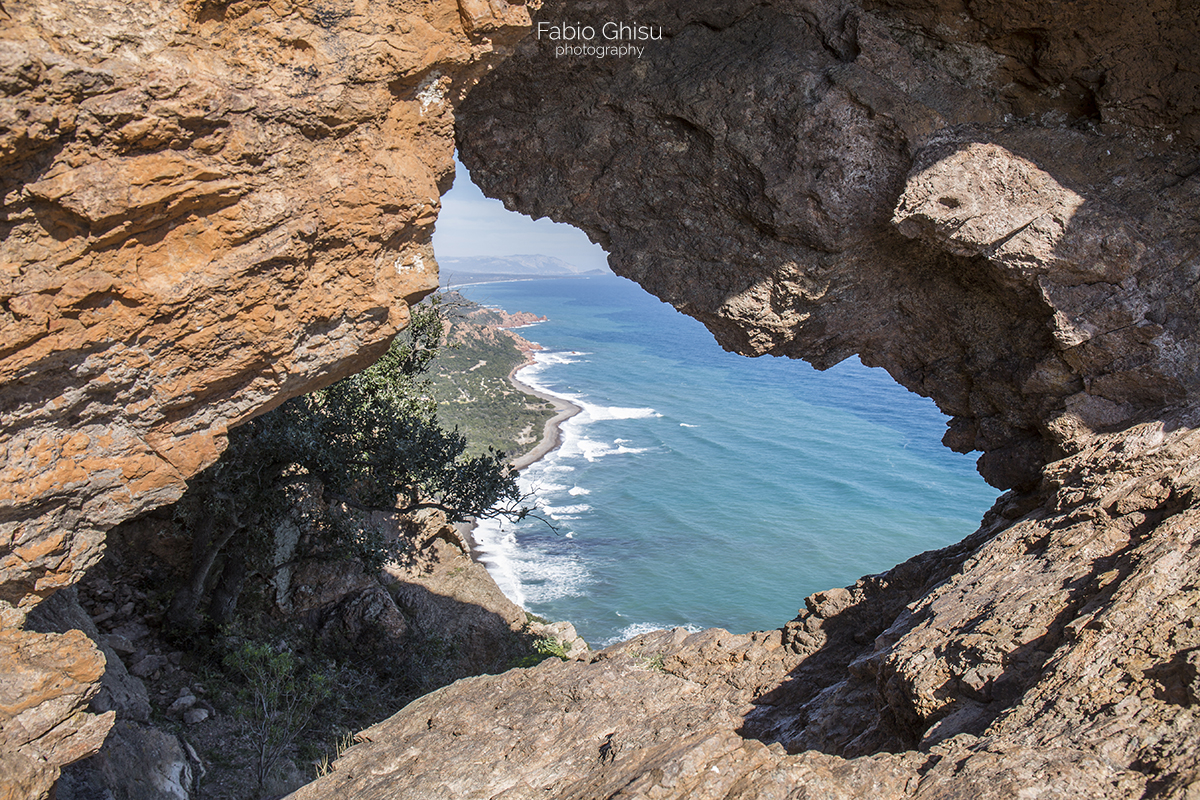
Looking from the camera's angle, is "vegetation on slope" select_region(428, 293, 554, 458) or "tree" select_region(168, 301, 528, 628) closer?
"tree" select_region(168, 301, 528, 628)

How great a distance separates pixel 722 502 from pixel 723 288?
118 ft

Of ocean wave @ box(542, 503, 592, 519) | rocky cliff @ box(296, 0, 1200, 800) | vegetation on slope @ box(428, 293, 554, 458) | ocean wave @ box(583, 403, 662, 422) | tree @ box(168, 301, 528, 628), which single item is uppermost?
rocky cliff @ box(296, 0, 1200, 800)

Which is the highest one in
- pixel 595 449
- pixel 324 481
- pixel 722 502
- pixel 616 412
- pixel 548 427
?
pixel 324 481

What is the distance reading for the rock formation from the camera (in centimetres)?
407

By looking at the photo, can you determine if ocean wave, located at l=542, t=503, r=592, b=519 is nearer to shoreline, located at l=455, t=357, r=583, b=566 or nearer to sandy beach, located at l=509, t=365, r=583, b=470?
shoreline, located at l=455, t=357, r=583, b=566

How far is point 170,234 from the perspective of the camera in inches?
183

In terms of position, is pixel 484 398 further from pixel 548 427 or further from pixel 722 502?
pixel 722 502

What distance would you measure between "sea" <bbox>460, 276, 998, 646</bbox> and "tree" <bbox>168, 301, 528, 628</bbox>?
58.8ft

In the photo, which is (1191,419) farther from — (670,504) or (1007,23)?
(670,504)

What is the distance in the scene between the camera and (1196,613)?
4148 millimetres

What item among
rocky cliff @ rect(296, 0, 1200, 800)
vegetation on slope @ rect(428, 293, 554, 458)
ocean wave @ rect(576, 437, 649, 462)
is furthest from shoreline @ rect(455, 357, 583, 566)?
rocky cliff @ rect(296, 0, 1200, 800)

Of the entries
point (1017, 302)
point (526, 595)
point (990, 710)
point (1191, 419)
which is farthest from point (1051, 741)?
point (526, 595)

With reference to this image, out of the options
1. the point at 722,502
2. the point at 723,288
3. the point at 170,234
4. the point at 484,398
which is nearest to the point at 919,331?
the point at 723,288

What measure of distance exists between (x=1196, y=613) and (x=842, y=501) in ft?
133
